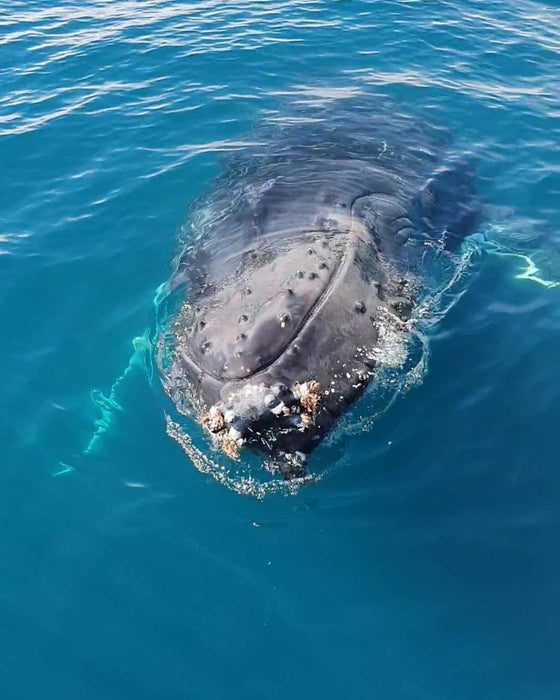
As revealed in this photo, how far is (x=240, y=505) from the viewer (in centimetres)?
1214

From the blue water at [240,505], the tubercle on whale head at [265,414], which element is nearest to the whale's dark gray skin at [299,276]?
the tubercle on whale head at [265,414]

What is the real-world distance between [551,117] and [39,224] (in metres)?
16.9

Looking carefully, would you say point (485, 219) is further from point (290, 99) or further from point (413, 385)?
point (290, 99)

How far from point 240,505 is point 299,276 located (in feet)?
13.1

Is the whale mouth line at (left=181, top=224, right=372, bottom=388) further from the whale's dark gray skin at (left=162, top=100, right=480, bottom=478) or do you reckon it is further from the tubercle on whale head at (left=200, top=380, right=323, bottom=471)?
the tubercle on whale head at (left=200, top=380, right=323, bottom=471)

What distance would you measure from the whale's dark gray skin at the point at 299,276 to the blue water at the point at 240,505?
145cm

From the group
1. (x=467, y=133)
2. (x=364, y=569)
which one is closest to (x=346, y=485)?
(x=364, y=569)

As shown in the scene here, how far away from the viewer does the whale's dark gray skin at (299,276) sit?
10.7 m

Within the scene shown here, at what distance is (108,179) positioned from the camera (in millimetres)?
20641

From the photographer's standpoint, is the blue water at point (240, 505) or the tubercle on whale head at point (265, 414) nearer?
the tubercle on whale head at point (265, 414)

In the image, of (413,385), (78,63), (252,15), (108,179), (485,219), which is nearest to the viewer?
(413,385)

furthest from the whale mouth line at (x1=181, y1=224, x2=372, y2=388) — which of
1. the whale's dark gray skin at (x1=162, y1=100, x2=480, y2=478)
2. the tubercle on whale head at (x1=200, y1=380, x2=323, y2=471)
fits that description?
the tubercle on whale head at (x1=200, y1=380, x2=323, y2=471)

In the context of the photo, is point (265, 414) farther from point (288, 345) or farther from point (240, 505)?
point (240, 505)

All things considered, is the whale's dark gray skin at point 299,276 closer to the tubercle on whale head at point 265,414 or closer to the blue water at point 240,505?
the tubercle on whale head at point 265,414
